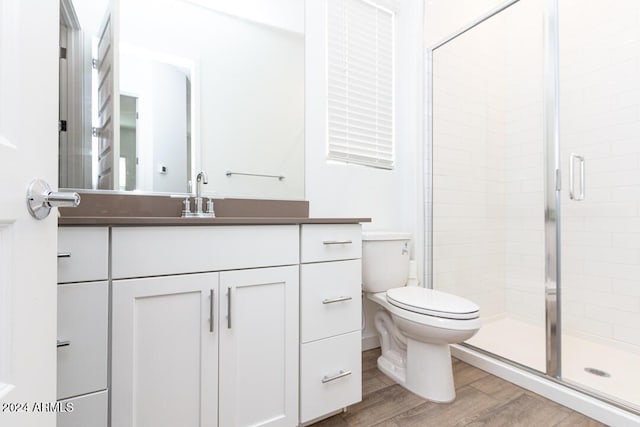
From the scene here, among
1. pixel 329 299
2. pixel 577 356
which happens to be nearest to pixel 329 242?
pixel 329 299

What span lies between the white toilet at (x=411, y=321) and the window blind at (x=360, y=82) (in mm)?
626

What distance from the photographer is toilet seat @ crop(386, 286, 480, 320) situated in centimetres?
133

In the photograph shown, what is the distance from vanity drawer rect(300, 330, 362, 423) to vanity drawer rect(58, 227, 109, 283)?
28.6 inches

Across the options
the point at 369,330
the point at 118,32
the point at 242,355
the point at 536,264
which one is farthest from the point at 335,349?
the point at 536,264

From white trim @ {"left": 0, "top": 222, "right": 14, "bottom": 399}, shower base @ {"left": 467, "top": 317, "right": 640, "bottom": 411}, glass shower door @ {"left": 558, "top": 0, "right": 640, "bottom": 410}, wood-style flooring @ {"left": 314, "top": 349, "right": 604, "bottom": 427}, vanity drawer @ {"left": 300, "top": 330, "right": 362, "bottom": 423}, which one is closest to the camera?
white trim @ {"left": 0, "top": 222, "right": 14, "bottom": 399}

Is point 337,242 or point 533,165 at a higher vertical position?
point 533,165

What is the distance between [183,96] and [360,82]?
43.8 inches

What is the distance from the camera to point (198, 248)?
96 centimetres

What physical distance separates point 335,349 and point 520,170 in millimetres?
2023

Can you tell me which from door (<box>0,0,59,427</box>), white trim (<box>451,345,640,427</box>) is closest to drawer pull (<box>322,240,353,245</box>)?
door (<box>0,0,59,427</box>)

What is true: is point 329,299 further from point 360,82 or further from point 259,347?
point 360,82

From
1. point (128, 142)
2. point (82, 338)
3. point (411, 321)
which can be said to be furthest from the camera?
point (411, 321)

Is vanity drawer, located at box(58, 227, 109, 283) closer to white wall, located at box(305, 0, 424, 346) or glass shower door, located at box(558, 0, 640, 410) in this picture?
white wall, located at box(305, 0, 424, 346)

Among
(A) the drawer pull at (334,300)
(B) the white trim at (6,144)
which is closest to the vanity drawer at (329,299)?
(A) the drawer pull at (334,300)
